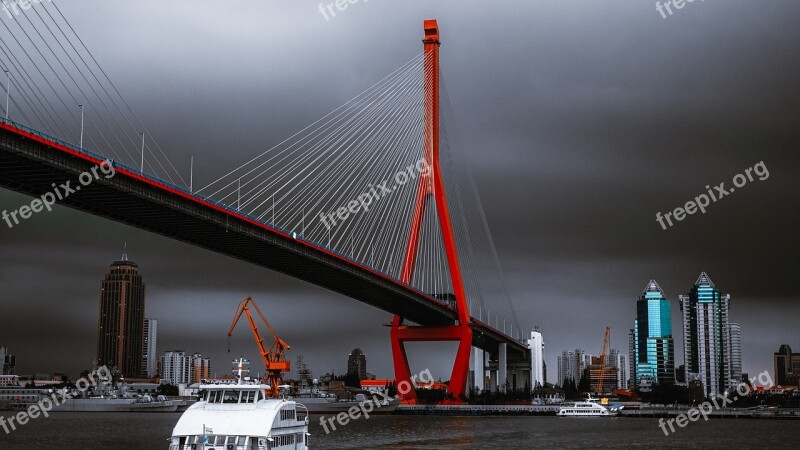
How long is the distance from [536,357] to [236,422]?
113 metres

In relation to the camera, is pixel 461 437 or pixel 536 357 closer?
pixel 461 437

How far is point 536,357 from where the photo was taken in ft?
455

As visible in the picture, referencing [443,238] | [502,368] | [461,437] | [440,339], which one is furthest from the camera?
[502,368]

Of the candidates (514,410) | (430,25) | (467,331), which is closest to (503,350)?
(514,410)

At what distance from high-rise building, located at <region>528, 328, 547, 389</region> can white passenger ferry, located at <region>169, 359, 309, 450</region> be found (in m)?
107

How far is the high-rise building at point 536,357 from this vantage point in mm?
136625

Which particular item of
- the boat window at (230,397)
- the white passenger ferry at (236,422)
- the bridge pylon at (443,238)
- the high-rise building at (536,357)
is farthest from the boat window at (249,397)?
the high-rise building at (536,357)

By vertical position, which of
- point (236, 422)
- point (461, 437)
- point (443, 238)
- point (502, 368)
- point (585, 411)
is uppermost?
point (443, 238)

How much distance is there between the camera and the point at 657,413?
10312 centimetres

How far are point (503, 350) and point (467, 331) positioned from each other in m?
30.1

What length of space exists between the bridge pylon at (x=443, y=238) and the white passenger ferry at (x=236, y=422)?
132 feet

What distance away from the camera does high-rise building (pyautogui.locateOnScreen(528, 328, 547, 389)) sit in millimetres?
136625

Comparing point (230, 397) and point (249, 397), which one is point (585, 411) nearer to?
point (249, 397)

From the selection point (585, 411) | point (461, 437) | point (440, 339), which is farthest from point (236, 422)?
point (585, 411)
